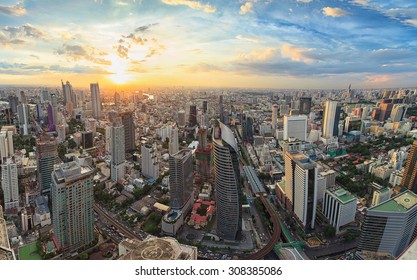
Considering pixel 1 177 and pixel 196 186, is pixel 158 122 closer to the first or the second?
pixel 196 186

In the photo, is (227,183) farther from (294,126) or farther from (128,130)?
(294,126)

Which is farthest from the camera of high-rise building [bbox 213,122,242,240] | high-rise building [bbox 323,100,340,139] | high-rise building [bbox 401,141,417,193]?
high-rise building [bbox 323,100,340,139]

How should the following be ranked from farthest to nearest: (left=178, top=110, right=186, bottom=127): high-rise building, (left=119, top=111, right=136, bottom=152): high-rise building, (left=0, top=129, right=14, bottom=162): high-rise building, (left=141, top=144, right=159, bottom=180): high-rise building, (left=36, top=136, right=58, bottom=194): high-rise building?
(left=178, top=110, right=186, bottom=127): high-rise building → (left=119, top=111, right=136, bottom=152): high-rise building → (left=141, top=144, right=159, bottom=180): high-rise building → (left=36, top=136, right=58, bottom=194): high-rise building → (left=0, top=129, right=14, bottom=162): high-rise building

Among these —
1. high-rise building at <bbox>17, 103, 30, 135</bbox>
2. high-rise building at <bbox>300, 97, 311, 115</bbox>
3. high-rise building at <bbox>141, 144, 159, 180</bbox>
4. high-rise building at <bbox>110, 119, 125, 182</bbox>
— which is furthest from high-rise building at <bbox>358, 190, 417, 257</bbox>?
high-rise building at <bbox>300, 97, 311, 115</bbox>

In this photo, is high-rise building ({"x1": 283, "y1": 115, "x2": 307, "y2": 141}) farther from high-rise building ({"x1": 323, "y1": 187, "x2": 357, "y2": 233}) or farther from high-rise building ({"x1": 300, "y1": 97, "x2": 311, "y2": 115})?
high-rise building ({"x1": 323, "y1": 187, "x2": 357, "y2": 233})

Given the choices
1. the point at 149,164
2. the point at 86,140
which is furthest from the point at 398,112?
the point at 86,140

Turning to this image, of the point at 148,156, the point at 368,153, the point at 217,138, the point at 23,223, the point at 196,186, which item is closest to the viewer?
the point at 217,138
